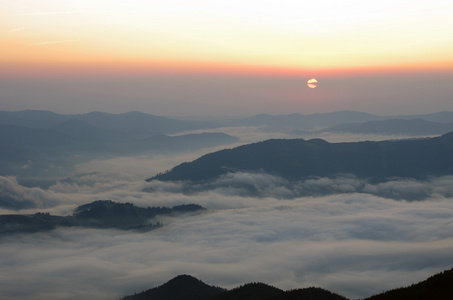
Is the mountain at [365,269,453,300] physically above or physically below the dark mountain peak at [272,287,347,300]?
above

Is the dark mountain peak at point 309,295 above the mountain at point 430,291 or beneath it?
beneath

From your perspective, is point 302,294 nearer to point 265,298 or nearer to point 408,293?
point 265,298

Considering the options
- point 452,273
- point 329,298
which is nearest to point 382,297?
point 452,273

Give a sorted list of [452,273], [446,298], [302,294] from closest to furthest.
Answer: [446,298] → [452,273] → [302,294]

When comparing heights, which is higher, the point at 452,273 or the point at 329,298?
the point at 452,273

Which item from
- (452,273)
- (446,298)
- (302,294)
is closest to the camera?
(446,298)

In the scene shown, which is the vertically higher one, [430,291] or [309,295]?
[430,291]

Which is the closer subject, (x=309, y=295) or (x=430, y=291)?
(x=430, y=291)

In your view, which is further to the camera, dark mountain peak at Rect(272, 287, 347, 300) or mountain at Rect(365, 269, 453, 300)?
dark mountain peak at Rect(272, 287, 347, 300)

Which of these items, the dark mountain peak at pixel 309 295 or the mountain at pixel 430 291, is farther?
the dark mountain peak at pixel 309 295

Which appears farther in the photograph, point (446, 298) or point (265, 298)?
point (265, 298)
